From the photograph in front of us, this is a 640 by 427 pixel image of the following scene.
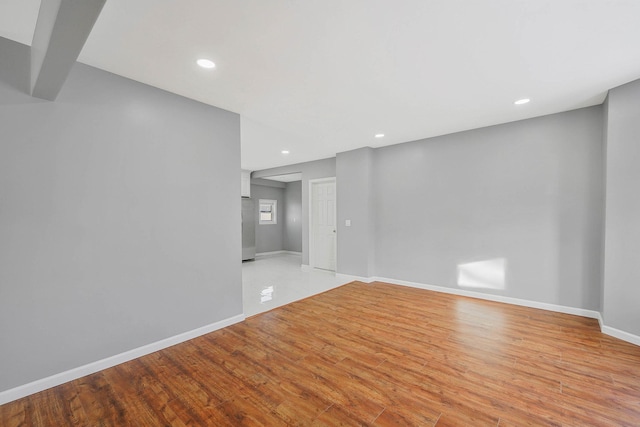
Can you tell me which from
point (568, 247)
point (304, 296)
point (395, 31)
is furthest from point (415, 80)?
point (304, 296)

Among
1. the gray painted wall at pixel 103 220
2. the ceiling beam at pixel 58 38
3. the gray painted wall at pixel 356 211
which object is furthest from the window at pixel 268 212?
the ceiling beam at pixel 58 38

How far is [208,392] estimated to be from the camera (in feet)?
6.26

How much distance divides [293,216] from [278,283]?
3848 mm

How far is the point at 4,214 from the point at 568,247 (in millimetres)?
5661

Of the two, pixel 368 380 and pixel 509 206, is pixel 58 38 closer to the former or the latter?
pixel 368 380

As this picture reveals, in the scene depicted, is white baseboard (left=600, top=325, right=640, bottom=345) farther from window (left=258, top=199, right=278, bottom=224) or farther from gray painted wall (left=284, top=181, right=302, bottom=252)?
window (left=258, top=199, right=278, bottom=224)

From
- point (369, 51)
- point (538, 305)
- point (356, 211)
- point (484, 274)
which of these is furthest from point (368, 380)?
point (356, 211)

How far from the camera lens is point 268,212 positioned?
8.59m

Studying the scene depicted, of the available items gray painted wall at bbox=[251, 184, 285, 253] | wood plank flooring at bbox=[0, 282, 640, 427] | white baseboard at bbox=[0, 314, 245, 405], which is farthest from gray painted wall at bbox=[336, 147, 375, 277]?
gray painted wall at bbox=[251, 184, 285, 253]

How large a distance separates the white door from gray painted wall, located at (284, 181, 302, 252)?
2121mm

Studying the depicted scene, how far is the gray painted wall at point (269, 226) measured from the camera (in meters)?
8.17

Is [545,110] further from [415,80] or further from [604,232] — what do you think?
[415,80]

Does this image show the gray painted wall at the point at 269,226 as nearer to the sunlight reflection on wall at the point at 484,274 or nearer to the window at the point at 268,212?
the window at the point at 268,212

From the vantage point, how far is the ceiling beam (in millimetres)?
1155
